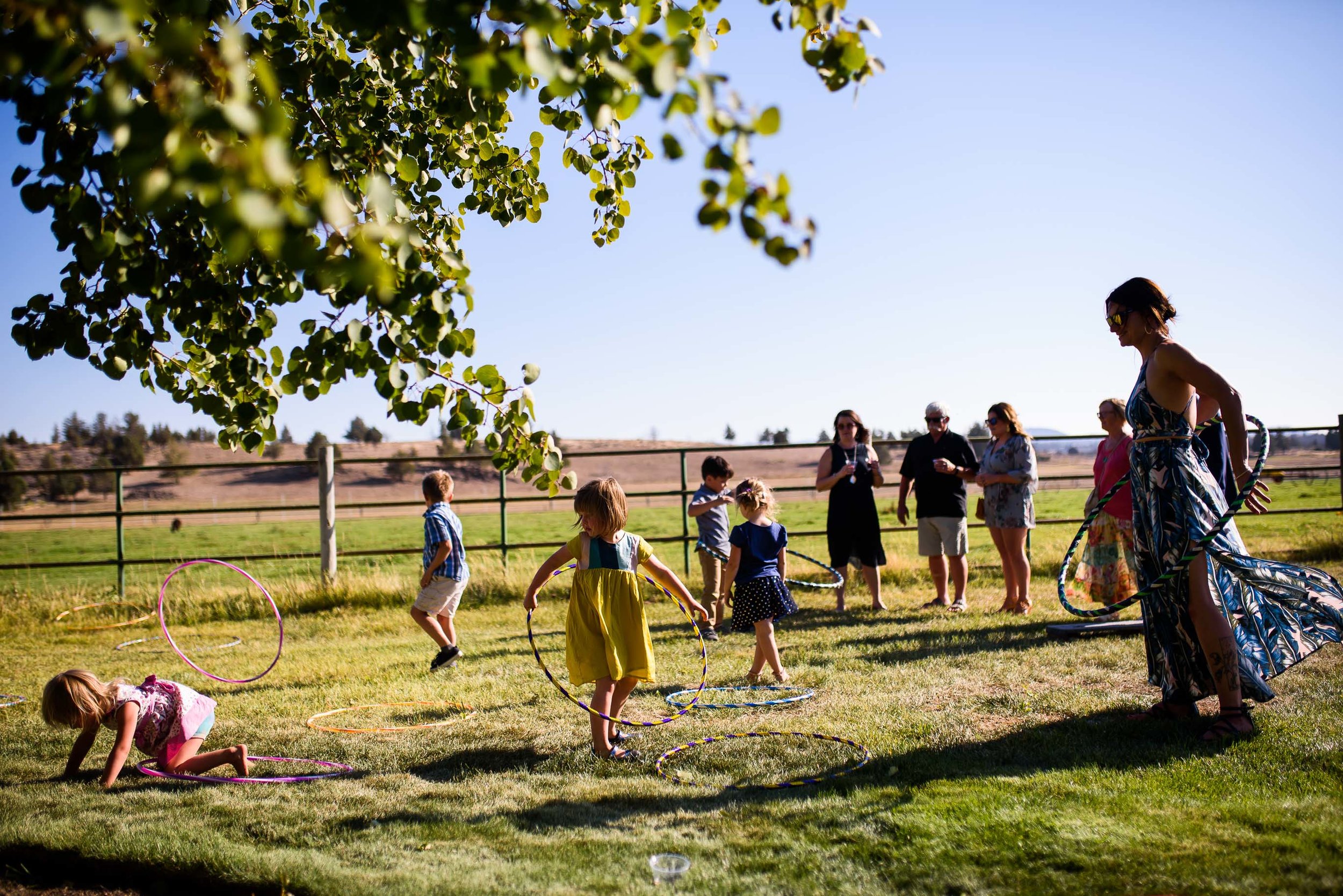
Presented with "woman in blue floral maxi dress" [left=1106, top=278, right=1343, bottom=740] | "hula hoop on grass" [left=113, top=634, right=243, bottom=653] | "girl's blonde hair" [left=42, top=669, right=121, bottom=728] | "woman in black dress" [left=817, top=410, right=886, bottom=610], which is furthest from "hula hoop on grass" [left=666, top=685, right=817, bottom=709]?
"hula hoop on grass" [left=113, top=634, right=243, bottom=653]

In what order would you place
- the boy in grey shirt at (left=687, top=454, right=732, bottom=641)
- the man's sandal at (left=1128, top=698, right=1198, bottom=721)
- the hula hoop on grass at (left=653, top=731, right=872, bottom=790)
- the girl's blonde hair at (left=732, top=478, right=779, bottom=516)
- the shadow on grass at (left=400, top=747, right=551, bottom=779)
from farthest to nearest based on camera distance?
the boy in grey shirt at (left=687, top=454, right=732, bottom=641)
the girl's blonde hair at (left=732, top=478, right=779, bottom=516)
the man's sandal at (left=1128, top=698, right=1198, bottom=721)
the shadow on grass at (left=400, top=747, right=551, bottom=779)
the hula hoop on grass at (left=653, top=731, right=872, bottom=790)

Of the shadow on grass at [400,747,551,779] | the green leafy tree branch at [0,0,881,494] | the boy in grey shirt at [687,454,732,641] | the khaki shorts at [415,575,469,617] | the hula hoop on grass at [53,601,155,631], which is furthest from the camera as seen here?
the hula hoop on grass at [53,601,155,631]

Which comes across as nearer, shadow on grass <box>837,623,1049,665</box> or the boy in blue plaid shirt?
shadow on grass <box>837,623,1049,665</box>

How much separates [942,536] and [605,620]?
537 centimetres

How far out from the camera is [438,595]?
772 centimetres

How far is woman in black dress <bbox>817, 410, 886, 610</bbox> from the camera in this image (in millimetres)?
9523

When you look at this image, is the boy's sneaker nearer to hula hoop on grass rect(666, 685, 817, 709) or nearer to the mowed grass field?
the mowed grass field

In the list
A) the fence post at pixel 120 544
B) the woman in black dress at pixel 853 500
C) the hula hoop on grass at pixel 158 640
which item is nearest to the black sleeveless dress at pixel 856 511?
the woman in black dress at pixel 853 500

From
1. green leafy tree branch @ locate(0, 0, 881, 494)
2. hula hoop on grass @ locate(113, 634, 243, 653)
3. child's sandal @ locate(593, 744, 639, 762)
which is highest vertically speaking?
green leafy tree branch @ locate(0, 0, 881, 494)

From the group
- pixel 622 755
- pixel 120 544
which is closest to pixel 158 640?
pixel 120 544

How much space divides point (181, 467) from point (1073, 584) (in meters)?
11.1

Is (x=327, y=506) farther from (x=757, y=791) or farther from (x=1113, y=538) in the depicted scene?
(x=757, y=791)

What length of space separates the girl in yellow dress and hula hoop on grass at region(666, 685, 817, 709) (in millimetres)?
635

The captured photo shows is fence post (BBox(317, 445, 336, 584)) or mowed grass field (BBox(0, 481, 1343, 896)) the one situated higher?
fence post (BBox(317, 445, 336, 584))
